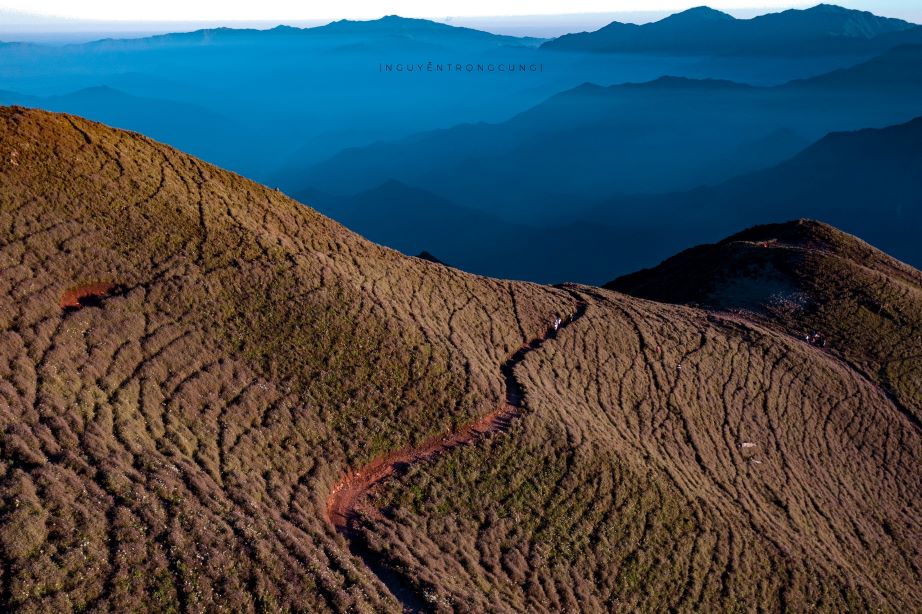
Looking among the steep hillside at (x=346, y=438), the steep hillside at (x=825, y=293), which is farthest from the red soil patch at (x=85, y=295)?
the steep hillside at (x=825, y=293)

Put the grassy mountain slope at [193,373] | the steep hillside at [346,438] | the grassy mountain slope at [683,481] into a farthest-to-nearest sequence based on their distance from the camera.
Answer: the grassy mountain slope at [683,481], the steep hillside at [346,438], the grassy mountain slope at [193,373]

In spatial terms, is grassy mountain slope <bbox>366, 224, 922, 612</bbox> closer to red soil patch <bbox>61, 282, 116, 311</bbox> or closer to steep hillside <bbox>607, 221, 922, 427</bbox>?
steep hillside <bbox>607, 221, 922, 427</bbox>

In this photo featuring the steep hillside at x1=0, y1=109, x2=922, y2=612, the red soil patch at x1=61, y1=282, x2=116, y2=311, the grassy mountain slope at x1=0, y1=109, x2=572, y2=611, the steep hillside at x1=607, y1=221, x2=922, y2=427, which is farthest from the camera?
the steep hillside at x1=607, y1=221, x2=922, y2=427

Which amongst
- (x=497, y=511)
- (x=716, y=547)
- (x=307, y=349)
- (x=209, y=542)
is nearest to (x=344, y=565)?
(x=209, y=542)

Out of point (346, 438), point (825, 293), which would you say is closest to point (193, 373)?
point (346, 438)

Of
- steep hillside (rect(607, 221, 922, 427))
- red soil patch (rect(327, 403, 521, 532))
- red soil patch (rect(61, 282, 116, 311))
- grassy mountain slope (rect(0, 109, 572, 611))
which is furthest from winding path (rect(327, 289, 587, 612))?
steep hillside (rect(607, 221, 922, 427))

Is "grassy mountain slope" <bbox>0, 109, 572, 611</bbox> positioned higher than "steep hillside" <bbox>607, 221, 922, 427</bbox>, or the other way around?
"grassy mountain slope" <bbox>0, 109, 572, 611</bbox>

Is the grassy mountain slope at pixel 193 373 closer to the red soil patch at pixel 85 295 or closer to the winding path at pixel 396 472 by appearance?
the red soil patch at pixel 85 295
